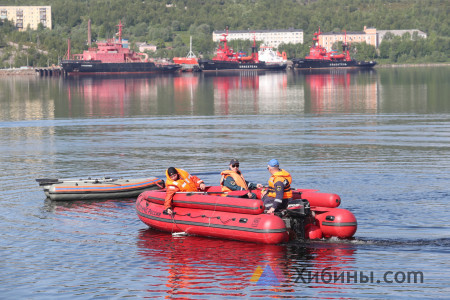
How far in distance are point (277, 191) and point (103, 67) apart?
16364cm

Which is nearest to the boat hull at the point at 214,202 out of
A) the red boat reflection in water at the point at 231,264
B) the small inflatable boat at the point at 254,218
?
the small inflatable boat at the point at 254,218

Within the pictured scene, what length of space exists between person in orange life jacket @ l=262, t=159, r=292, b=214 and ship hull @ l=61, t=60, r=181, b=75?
534ft

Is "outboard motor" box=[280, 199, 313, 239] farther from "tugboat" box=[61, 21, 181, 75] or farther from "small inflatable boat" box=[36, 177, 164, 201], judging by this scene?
"tugboat" box=[61, 21, 181, 75]

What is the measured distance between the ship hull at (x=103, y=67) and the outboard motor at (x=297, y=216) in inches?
6425

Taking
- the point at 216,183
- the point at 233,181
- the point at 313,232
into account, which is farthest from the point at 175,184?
the point at 216,183

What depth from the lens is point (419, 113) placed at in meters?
56.7

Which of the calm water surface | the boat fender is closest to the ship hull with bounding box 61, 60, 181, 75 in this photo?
the calm water surface

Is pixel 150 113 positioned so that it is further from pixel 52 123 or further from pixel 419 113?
pixel 419 113

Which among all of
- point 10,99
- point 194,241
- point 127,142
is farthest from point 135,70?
point 194,241

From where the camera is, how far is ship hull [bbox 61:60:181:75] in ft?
585

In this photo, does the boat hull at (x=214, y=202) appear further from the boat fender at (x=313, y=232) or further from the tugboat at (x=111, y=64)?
the tugboat at (x=111, y=64)

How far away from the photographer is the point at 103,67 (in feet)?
588

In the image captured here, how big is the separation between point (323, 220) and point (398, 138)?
72.9 ft

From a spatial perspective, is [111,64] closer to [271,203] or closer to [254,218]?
[271,203]
